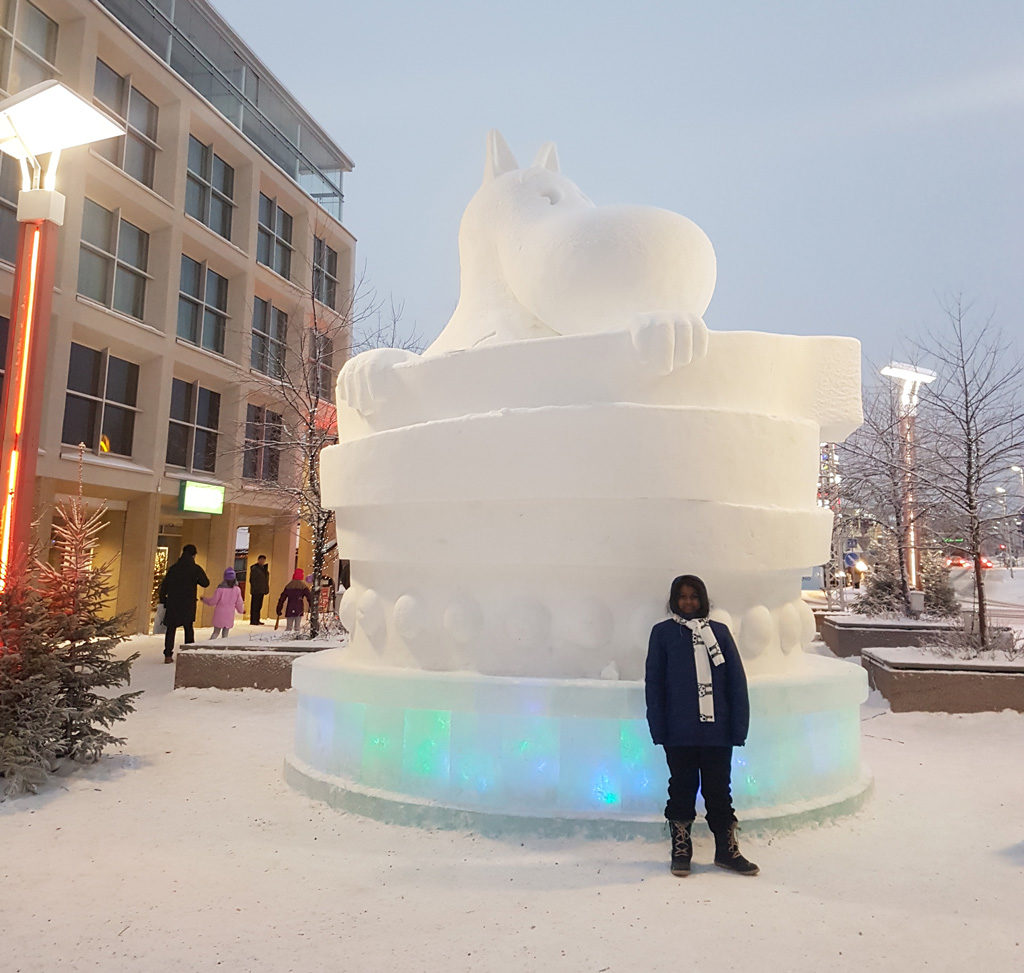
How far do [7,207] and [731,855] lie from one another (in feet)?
46.2

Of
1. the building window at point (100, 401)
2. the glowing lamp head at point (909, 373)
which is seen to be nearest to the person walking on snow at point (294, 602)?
the building window at point (100, 401)

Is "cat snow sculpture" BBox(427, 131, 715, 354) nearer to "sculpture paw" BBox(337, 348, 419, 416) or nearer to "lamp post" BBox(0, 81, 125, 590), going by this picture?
"sculpture paw" BBox(337, 348, 419, 416)

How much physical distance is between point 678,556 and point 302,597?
359 inches

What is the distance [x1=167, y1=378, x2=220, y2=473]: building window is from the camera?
1664 centimetres

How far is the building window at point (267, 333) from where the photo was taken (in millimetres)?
18547

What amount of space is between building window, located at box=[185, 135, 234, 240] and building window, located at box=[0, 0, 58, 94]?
123 inches

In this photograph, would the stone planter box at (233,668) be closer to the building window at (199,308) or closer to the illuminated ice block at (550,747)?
the illuminated ice block at (550,747)

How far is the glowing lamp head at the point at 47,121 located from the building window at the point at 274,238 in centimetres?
1337

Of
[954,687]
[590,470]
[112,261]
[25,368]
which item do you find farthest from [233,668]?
[112,261]

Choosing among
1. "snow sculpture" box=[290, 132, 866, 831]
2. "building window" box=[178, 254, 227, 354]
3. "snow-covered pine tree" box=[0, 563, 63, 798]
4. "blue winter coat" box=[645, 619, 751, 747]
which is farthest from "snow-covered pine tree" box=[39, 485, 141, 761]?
"building window" box=[178, 254, 227, 354]

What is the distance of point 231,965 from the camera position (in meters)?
2.64

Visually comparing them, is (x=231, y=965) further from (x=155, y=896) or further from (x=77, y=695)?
(x=77, y=695)

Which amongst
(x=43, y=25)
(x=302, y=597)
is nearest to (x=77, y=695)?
(x=302, y=597)

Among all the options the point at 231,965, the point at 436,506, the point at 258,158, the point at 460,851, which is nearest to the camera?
the point at 231,965
